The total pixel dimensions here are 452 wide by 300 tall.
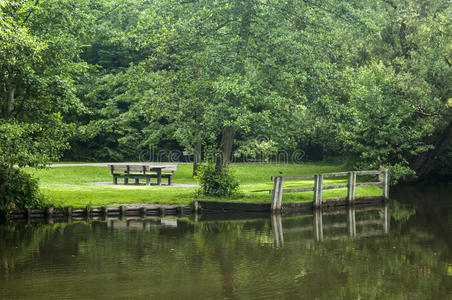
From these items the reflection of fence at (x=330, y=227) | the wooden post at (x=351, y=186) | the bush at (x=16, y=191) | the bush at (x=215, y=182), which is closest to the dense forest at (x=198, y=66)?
the bush at (x=16, y=191)

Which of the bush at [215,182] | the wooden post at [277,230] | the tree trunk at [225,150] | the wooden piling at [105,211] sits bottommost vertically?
the wooden post at [277,230]

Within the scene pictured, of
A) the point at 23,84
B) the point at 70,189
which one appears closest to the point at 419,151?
the point at 70,189

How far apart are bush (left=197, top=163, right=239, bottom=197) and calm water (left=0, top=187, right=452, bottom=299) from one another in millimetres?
2774

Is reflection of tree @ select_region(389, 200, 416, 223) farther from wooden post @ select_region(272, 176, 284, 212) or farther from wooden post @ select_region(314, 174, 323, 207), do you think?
wooden post @ select_region(272, 176, 284, 212)

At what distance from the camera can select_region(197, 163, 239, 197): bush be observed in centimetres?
2341

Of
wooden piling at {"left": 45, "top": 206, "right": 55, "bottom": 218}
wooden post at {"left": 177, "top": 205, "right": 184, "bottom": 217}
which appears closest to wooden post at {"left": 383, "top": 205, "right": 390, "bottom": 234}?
wooden post at {"left": 177, "top": 205, "right": 184, "bottom": 217}

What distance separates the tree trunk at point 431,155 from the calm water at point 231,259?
60.4ft

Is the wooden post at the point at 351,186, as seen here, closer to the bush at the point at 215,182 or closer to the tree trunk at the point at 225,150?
the bush at the point at 215,182

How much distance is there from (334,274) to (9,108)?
1351 cm

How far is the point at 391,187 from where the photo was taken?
36.4 metres

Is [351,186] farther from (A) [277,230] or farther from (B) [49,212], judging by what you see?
(B) [49,212]

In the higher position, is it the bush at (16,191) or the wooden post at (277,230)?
the bush at (16,191)

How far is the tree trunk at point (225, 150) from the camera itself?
24337 millimetres

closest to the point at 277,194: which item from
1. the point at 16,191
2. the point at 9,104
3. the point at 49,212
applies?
the point at 49,212
